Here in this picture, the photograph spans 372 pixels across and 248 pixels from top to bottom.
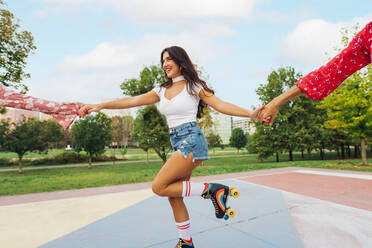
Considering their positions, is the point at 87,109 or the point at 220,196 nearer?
the point at 220,196

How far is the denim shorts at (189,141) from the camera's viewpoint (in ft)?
6.15

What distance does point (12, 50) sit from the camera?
1079cm

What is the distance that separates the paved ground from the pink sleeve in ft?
4.63

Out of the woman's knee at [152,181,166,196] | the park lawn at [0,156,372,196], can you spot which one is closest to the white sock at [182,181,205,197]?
the woman's knee at [152,181,166,196]

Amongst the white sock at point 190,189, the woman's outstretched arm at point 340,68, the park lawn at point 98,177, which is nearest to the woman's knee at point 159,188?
the white sock at point 190,189

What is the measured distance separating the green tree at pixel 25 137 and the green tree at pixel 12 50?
11.0m

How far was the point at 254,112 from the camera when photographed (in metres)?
1.83

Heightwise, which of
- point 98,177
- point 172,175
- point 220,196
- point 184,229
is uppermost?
point 172,175

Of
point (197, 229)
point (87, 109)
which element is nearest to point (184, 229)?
point (197, 229)

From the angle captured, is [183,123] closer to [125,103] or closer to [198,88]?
[198,88]

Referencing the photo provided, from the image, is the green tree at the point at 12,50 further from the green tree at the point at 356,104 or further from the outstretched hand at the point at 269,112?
the green tree at the point at 356,104

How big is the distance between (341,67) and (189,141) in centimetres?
116

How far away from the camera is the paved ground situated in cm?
259

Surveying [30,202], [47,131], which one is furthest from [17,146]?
[30,202]
